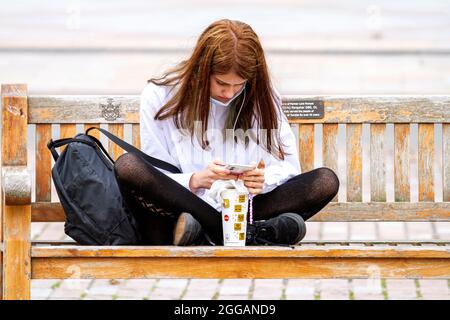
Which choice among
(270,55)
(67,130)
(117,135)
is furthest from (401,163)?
(270,55)

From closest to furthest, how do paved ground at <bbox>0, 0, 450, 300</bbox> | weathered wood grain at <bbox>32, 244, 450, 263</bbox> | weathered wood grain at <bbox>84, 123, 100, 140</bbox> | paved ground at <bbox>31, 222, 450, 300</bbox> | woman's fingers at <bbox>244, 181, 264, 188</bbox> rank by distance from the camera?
1. weathered wood grain at <bbox>32, 244, 450, 263</bbox>
2. woman's fingers at <bbox>244, 181, 264, 188</bbox>
3. weathered wood grain at <bbox>84, 123, 100, 140</bbox>
4. paved ground at <bbox>31, 222, 450, 300</bbox>
5. paved ground at <bbox>0, 0, 450, 300</bbox>

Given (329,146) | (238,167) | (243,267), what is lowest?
(243,267)

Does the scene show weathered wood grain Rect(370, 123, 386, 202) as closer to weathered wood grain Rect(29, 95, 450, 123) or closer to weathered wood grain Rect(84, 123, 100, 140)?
weathered wood grain Rect(29, 95, 450, 123)

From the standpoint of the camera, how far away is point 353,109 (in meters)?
4.80

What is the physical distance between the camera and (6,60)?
13273mm

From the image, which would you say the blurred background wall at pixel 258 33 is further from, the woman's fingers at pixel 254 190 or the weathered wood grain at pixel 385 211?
the woman's fingers at pixel 254 190

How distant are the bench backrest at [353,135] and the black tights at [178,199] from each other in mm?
508

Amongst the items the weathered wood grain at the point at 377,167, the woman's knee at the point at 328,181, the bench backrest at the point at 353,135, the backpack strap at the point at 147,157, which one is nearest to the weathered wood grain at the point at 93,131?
the bench backrest at the point at 353,135

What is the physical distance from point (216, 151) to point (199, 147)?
7cm

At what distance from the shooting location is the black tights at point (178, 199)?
4.15 metres

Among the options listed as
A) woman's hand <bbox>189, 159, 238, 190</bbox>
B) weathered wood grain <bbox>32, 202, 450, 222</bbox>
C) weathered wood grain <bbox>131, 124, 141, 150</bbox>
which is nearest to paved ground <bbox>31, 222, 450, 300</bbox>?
weathered wood grain <bbox>32, 202, 450, 222</bbox>

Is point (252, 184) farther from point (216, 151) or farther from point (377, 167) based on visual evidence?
point (377, 167)

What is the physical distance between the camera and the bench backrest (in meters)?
4.76

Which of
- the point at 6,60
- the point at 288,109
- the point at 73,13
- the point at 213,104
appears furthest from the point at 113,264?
the point at 73,13
